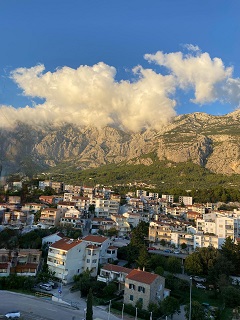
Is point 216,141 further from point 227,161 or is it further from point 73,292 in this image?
point 73,292

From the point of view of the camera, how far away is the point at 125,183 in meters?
86.2

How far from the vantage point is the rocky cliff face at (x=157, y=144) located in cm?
10438

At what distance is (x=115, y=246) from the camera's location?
3059 cm

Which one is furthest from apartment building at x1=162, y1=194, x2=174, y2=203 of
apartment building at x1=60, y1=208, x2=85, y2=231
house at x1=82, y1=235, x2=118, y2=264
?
house at x1=82, y1=235, x2=118, y2=264

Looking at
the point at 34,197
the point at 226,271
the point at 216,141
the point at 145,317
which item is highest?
the point at 216,141

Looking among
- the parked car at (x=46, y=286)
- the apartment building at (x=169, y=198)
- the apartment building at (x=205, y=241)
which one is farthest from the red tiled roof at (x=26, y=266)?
the apartment building at (x=169, y=198)

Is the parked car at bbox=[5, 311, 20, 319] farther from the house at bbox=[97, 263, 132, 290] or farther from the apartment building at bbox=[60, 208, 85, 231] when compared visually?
the apartment building at bbox=[60, 208, 85, 231]

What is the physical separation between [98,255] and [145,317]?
8.46 metres

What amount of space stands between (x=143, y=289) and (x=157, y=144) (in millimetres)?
108231

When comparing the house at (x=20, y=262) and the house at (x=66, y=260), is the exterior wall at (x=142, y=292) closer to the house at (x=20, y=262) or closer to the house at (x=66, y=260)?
the house at (x=66, y=260)

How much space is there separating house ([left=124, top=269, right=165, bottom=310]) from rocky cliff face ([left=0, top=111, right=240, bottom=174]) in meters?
42.8

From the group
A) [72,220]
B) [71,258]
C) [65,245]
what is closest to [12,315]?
[71,258]

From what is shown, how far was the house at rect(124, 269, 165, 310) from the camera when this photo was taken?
18906mm

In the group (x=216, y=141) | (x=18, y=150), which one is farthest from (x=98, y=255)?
(x=216, y=141)
